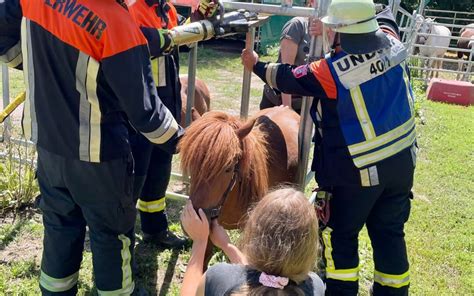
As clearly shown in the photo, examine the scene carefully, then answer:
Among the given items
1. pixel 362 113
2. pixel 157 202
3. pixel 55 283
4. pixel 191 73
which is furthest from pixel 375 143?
pixel 55 283

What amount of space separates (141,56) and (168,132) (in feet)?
1.44

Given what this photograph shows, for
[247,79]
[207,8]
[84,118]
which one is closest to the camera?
[84,118]

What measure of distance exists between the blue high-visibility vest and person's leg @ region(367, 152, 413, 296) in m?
0.19

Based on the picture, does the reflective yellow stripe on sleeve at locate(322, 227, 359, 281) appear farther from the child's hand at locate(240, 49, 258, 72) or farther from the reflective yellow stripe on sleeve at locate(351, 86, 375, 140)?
the child's hand at locate(240, 49, 258, 72)

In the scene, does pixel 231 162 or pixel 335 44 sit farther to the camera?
pixel 335 44

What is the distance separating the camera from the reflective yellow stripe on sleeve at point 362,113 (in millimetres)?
2594

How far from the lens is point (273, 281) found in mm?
1612

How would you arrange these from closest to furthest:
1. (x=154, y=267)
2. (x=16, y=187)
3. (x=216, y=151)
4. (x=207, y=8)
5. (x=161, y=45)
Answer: (x=216, y=151), (x=161, y=45), (x=207, y=8), (x=154, y=267), (x=16, y=187)

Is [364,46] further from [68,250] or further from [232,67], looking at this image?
[232,67]

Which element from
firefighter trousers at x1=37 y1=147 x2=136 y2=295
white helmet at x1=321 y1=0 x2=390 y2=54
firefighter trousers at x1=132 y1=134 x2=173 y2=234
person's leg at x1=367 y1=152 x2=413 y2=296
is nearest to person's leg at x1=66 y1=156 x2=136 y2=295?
firefighter trousers at x1=37 y1=147 x2=136 y2=295

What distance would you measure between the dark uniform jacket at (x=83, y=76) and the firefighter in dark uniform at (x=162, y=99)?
0.59 metres

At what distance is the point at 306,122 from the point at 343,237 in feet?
2.53

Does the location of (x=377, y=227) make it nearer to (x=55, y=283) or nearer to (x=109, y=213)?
(x=109, y=213)

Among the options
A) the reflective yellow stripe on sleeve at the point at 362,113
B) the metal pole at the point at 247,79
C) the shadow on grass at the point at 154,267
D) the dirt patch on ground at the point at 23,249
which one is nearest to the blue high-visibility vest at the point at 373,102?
the reflective yellow stripe on sleeve at the point at 362,113
